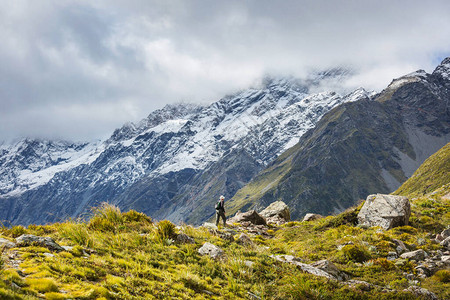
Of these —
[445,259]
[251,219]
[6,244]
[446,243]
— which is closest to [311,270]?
[445,259]

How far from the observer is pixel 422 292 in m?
11.1

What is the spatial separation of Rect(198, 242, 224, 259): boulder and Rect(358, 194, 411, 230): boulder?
13.5 m

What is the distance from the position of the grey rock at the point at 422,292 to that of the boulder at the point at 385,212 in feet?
32.2

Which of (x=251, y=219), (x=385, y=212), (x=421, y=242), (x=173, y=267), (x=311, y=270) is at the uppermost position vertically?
(x=173, y=267)

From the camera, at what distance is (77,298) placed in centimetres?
773

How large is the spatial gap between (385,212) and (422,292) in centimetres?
1145

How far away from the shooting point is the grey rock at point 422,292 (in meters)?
10.9

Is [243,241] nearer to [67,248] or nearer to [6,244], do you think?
[67,248]

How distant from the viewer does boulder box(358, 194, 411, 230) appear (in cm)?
2084

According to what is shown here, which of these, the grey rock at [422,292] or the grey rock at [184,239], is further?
the grey rock at [184,239]

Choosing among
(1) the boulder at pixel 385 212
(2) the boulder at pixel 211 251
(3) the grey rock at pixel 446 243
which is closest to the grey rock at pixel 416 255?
(3) the grey rock at pixel 446 243

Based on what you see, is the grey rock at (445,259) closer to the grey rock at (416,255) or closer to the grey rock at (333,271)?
the grey rock at (416,255)

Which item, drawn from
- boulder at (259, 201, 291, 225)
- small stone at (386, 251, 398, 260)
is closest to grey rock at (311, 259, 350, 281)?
small stone at (386, 251, 398, 260)

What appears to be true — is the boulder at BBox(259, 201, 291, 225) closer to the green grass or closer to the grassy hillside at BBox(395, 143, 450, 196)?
the green grass
